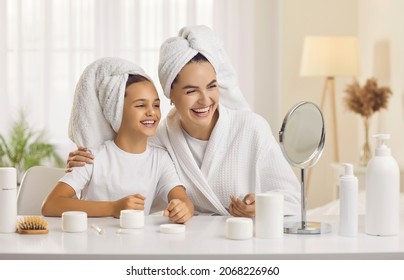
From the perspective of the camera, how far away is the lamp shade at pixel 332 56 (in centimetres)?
556

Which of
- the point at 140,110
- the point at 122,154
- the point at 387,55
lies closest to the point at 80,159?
the point at 122,154

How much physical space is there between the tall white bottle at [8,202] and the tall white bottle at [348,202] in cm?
78

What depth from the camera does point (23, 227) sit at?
5.88 feet

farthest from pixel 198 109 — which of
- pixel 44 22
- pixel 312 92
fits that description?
pixel 44 22

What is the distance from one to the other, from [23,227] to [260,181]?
76 cm

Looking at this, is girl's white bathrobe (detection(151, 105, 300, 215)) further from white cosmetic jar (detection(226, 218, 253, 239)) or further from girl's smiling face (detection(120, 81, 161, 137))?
white cosmetic jar (detection(226, 218, 253, 239))

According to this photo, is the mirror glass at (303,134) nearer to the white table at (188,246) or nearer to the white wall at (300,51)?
the white table at (188,246)

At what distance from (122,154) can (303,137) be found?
1.93ft

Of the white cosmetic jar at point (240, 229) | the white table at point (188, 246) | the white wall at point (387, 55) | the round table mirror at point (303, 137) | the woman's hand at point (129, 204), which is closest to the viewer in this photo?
the white table at point (188, 246)

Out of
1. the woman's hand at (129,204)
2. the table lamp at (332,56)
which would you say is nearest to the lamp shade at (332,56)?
the table lamp at (332,56)

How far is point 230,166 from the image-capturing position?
7.38ft

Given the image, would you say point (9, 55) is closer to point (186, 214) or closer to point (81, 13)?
point (81, 13)

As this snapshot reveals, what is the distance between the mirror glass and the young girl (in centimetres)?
38

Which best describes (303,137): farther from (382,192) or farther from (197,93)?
(197,93)
